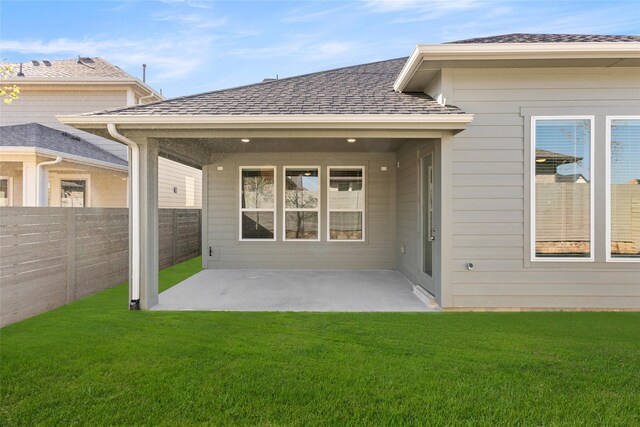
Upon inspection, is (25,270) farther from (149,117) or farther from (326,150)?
(326,150)

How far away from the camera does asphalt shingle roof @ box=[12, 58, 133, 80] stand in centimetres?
1114

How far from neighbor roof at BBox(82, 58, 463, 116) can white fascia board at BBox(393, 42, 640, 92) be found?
0.65 meters

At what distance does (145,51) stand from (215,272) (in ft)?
51.7

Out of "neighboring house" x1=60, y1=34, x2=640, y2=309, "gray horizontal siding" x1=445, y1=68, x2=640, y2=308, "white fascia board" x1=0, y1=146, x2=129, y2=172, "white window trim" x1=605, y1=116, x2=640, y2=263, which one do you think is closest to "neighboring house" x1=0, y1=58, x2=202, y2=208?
"white fascia board" x1=0, y1=146, x2=129, y2=172

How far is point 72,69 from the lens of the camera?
1179 cm

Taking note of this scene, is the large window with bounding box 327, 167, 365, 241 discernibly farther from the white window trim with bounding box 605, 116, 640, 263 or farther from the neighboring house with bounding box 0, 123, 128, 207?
the neighboring house with bounding box 0, 123, 128, 207

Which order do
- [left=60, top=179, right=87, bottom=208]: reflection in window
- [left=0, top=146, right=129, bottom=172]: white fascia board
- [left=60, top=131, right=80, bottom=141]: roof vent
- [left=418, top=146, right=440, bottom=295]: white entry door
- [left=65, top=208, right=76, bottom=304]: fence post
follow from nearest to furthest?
[left=65, top=208, right=76, bottom=304]: fence post
[left=418, top=146, right=440, bottom=295]: white entry door
[left=0, top=146, right=129, bottom=172]: white fascia board
[left=60, top=131, right=80, bottom=141]: roof vent
[left=60, top=179, right=87, bottom=208]: reflection in window

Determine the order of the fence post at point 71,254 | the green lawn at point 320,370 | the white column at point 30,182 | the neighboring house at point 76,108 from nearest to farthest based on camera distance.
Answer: the green lawn at point 320,370 → the fence post at point 71,254 → the white column at point 30,182 → the neighboring house at point 76,108

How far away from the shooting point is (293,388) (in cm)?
272

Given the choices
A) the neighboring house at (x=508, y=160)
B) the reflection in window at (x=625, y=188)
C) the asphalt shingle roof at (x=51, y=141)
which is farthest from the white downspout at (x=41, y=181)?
the reflection in window at (x=625, y=188)

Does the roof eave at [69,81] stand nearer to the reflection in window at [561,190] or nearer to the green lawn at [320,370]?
the green lawn at [320,370]

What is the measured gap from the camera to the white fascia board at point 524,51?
4.44 m

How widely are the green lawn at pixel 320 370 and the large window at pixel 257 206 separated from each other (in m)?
3.70

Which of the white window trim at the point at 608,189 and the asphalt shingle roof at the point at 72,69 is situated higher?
the asphalt shingle roof at the point at 72,69
